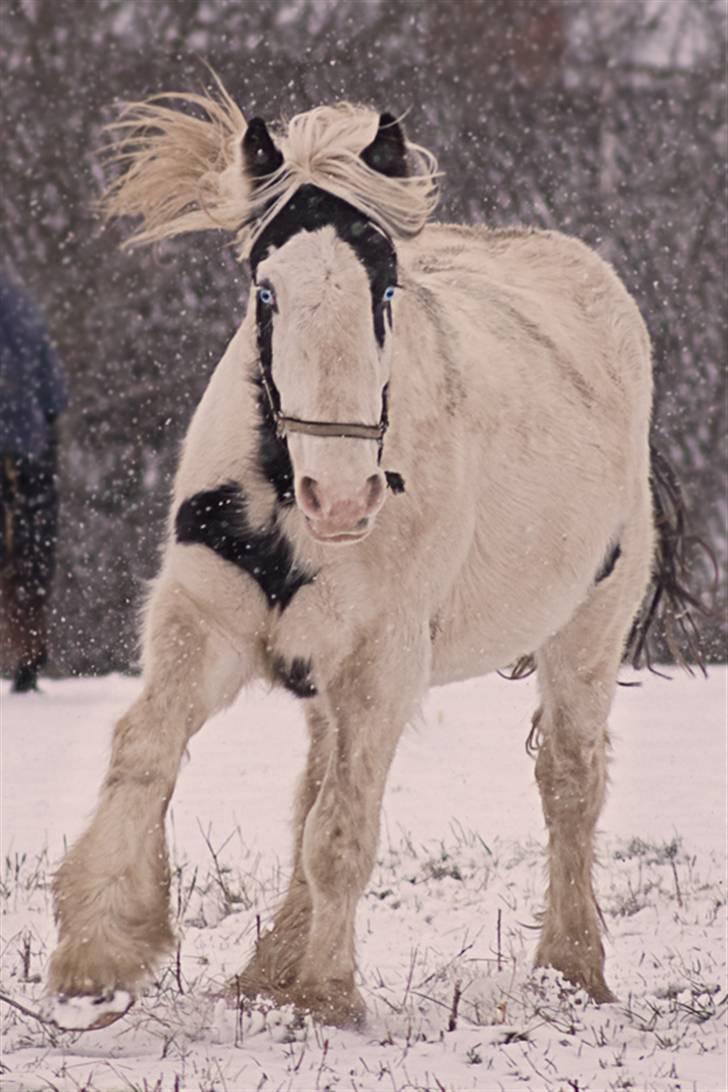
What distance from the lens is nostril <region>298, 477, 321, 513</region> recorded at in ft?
14.8

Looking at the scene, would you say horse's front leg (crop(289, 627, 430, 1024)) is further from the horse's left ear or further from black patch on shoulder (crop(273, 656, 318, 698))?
the horse's left ear

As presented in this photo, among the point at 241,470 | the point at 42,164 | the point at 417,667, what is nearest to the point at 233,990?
the point at 417,667

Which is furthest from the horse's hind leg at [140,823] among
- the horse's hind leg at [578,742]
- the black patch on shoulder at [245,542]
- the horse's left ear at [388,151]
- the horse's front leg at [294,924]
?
the horse's hind leg at [578,742]

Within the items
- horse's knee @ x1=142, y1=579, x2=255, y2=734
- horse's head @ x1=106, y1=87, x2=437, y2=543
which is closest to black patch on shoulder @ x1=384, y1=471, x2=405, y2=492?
horse's head @ x1=106, y1=87, x2=437, y2=543

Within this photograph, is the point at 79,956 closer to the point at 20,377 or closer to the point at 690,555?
the point at 20,377

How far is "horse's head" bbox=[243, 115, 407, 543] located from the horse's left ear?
253mm

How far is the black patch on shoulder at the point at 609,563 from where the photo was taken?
6.61 m

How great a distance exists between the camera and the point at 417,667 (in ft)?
16.8

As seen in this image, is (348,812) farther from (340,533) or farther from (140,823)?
(340,533)

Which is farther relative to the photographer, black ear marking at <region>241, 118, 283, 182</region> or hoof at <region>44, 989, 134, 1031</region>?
black ear marking at <region>241, 118, 283, 182</region>

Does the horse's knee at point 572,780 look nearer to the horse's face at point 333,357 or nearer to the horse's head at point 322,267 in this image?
the horse's head at point 322,267

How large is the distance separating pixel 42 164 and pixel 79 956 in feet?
29.9

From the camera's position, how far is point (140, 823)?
16.0 feet

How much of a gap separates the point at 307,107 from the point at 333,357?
875 cm
